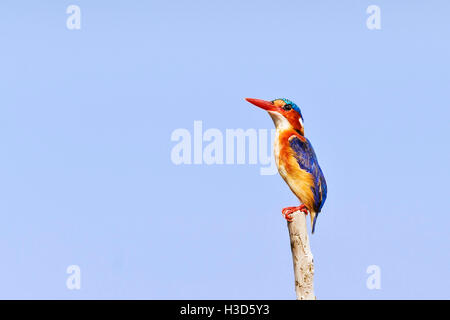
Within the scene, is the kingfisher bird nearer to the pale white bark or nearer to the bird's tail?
the bird's tail

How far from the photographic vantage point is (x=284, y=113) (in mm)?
6934

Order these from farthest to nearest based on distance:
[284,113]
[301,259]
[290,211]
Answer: [284,113] < [290,211] < [301,259]

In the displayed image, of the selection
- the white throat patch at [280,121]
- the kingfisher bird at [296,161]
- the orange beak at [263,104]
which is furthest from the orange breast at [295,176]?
the orange beak at [263,104]

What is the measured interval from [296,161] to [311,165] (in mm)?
221

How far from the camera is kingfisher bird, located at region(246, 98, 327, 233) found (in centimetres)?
675

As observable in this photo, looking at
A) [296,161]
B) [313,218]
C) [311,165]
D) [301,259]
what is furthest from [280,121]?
[301,259]

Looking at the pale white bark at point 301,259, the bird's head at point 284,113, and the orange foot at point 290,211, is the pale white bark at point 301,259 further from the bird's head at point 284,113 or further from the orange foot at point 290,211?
the bird's head at point 284,113

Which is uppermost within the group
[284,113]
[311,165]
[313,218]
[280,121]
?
[284,113]

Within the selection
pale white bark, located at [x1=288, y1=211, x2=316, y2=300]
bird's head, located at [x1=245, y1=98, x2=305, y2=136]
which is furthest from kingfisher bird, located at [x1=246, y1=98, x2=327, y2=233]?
pale white bark, located at [x1=288, y1=211, x2=316, y2=300]

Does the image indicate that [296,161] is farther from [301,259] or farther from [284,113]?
[301,259]

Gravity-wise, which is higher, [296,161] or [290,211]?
[296,161]

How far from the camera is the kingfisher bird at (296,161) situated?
266 inches
